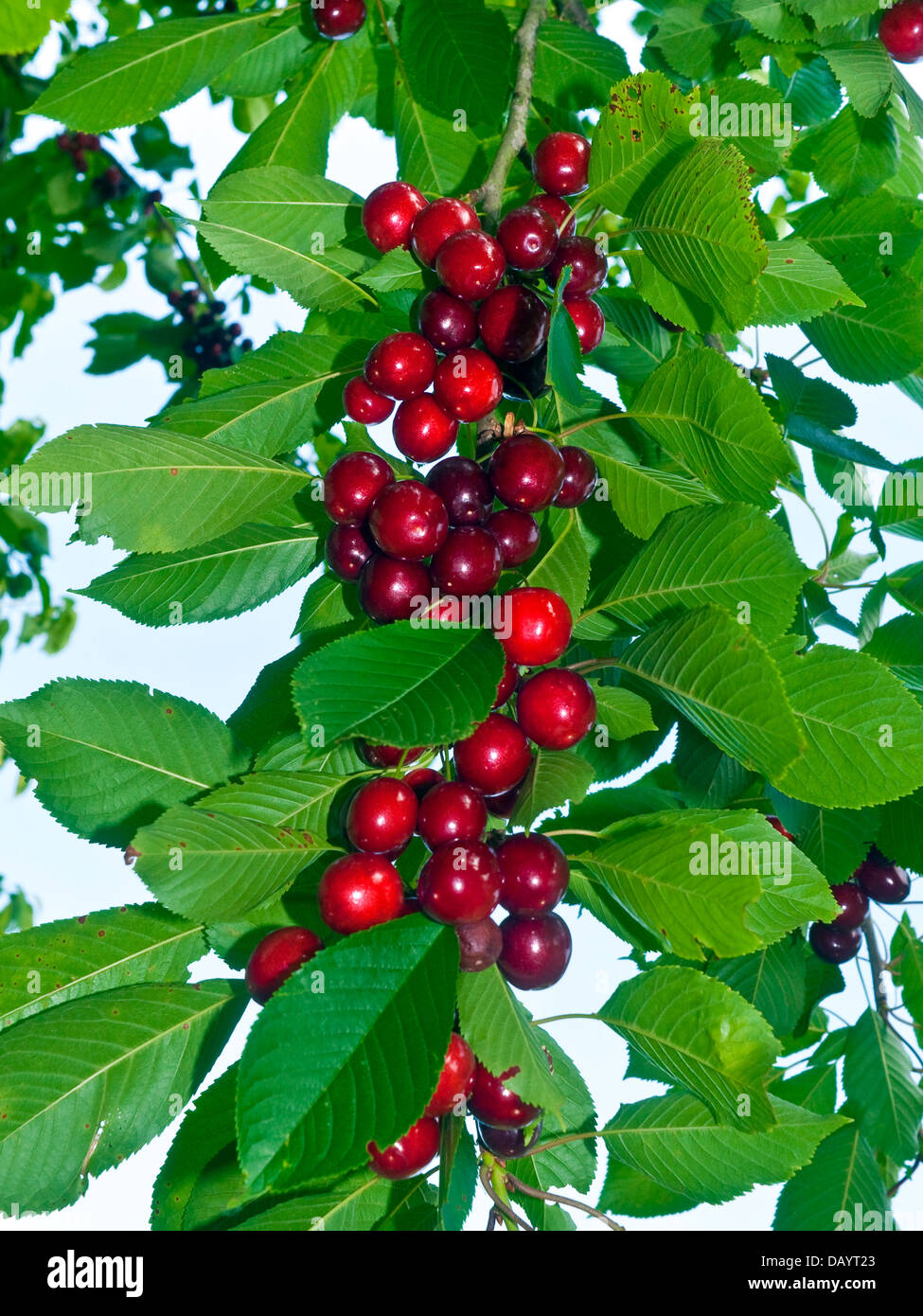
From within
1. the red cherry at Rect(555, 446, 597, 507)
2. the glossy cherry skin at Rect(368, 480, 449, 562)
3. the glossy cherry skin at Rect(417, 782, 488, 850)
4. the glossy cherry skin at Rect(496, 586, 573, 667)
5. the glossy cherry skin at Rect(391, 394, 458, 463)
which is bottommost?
the glossy cherry skin at Rect(417, 782, 488, 850)

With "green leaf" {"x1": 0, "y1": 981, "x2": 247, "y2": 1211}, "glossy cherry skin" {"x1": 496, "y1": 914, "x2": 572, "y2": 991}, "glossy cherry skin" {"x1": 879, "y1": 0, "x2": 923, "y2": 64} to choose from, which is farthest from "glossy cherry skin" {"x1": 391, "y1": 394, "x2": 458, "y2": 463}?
"glossy cherry skin" {"x1": 879, "y1": 0, "x2": 923, "y2": 64}

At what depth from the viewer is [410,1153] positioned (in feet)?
3.18

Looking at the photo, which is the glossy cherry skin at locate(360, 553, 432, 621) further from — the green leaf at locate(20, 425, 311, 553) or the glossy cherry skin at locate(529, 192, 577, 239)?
the glossy cherry skin at locate(529, 192, 577, 239)

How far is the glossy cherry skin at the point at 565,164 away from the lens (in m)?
1.28

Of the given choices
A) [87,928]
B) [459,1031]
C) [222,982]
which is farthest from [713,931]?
[87,928]

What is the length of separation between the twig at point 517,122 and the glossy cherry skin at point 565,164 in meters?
0.05

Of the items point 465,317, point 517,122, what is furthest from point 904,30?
point 465,317

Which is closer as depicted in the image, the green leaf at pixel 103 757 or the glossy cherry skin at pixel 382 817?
the glossy cherry skin at pixel 382 817

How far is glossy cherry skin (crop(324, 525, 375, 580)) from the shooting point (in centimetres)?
113


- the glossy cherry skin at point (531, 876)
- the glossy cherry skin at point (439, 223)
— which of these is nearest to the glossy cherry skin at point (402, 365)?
the glossy cherry skin at point (439, 223)

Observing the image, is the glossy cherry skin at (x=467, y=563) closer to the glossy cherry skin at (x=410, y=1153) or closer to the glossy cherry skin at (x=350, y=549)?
the glossy cherry skin at (x=350, y=549)

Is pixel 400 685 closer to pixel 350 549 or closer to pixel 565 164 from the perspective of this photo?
pixel 350 549

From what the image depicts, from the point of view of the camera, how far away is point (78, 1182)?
1.04m

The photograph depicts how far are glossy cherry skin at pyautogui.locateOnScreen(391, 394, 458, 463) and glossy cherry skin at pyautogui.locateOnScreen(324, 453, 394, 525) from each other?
37mm
